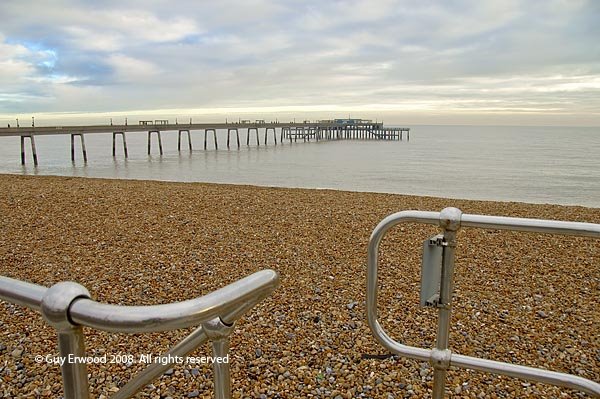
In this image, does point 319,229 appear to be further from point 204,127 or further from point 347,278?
point 204,127

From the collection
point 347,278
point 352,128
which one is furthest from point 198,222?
point 352,128

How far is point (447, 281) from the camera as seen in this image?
1707mm

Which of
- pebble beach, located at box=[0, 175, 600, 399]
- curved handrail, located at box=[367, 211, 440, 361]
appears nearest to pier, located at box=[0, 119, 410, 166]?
pebble beach, located at box=[0, 175, 600, 399]

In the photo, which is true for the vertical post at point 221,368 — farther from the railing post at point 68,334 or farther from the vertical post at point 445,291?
the vertical post at point 445,291

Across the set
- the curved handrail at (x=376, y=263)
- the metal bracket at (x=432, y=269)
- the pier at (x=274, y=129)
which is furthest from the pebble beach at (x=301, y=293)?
the pier at (x=274, y=129)

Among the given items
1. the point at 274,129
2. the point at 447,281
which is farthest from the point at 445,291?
the point at 274,129

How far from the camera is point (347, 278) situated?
516cm

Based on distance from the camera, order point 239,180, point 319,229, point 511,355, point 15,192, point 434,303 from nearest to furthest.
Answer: point 434,303 < point 511,355 < point 319,229 < point 15,192 < point 239,180

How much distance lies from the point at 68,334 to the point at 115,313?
119 millimetres

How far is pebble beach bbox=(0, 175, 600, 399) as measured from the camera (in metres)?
3.04

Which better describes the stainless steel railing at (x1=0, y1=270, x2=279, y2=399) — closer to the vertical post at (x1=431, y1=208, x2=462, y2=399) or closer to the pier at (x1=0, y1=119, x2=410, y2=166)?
the vertical post at (x1=431, y1=208, x2=462, y2=399)

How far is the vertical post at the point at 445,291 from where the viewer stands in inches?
64.9

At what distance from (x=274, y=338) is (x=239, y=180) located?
71.2 ft

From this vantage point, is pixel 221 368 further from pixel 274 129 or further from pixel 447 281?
pixel 274 129
